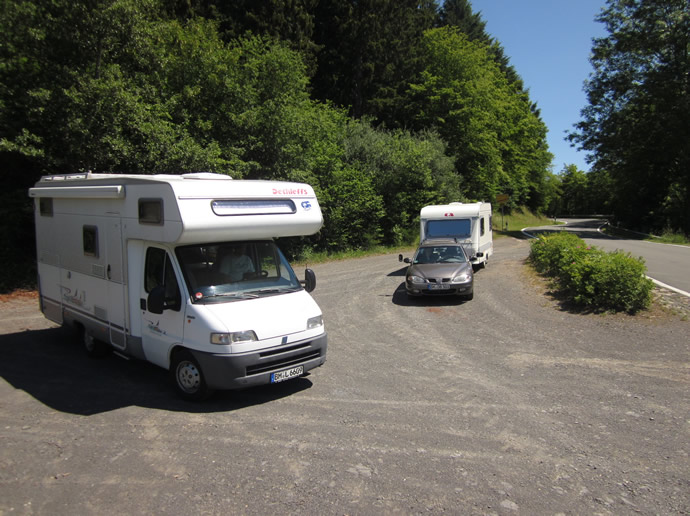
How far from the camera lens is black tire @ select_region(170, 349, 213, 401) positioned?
606 centimetres

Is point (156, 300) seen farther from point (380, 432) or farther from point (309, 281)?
point (380, 432)

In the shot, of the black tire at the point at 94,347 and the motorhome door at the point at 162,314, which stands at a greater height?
the motorhome door at the point at 162,314

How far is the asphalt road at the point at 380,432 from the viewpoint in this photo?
4121 mm

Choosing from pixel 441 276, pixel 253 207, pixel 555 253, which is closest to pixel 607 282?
pixel 441 276

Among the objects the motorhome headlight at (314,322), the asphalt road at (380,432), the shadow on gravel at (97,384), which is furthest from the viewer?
the motorhome headlight at (314,322)

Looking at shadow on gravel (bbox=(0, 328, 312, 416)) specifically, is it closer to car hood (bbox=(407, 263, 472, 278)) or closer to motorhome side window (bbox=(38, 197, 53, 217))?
motorhome side window (bbox=(38, 197, 53, 217))

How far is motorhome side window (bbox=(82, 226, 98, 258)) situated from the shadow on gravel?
1806 millimetres

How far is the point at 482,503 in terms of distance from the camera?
13.1ft

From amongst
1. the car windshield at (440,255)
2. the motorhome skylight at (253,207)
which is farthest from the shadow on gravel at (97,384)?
the car windshield at (440,255)

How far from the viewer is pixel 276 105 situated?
19.3 metres

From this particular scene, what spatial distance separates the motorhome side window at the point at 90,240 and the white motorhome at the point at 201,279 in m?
0.03

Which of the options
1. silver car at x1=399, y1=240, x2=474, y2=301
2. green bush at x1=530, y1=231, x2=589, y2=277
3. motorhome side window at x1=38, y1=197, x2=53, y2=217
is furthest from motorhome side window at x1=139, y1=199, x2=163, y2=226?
green bush at x1=530, y1=231, x2=589, y2=277

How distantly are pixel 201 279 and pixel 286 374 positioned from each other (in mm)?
1631

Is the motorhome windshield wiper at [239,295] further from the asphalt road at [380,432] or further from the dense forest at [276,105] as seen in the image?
the dense forest at [276,105]
